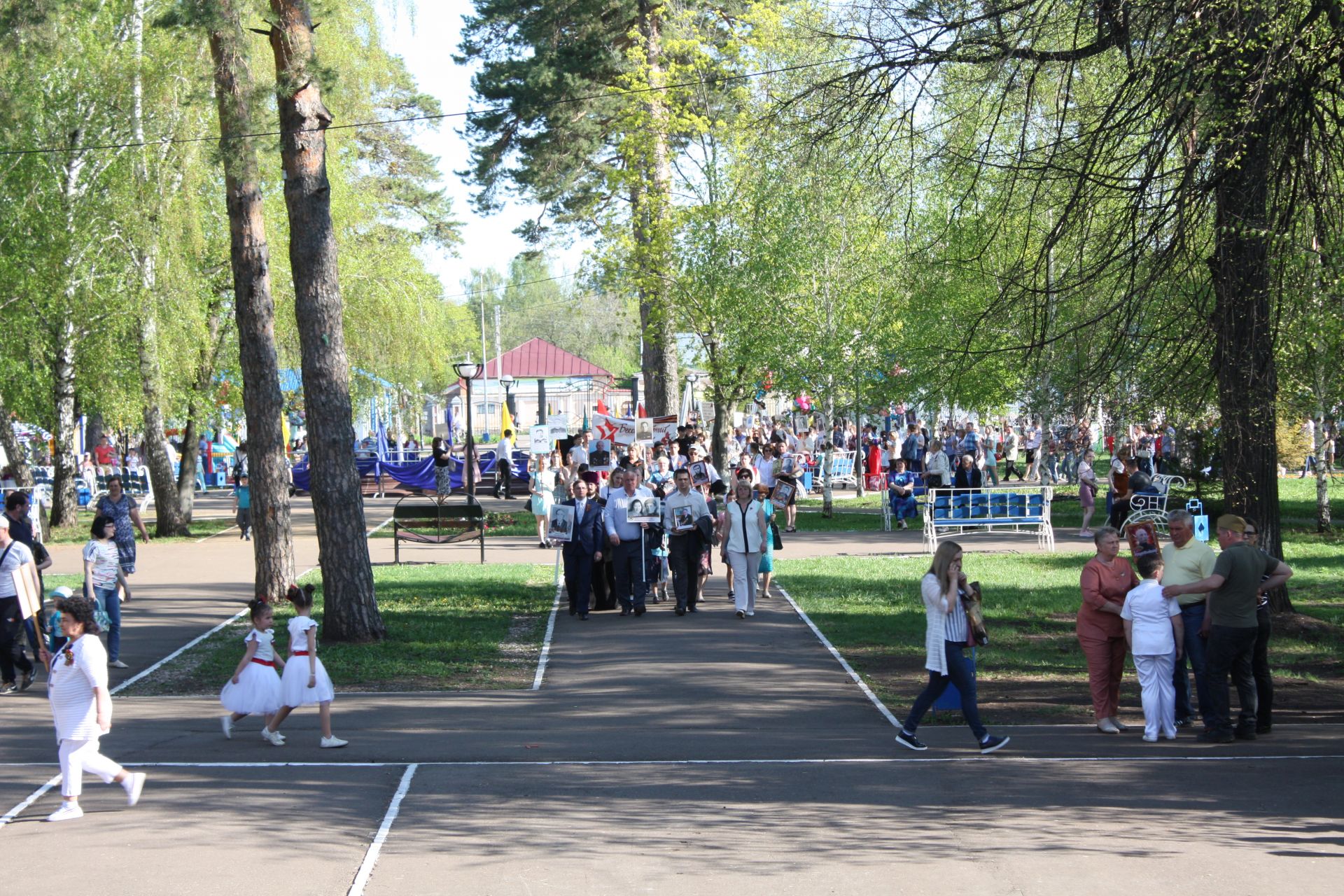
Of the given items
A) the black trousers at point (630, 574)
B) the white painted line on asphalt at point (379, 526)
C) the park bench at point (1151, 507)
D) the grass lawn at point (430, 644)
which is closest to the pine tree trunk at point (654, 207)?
the white painted line on asphalt at point (379, 526)

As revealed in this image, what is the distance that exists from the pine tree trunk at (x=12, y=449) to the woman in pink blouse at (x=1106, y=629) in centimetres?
2371

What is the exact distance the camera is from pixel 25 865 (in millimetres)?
6934

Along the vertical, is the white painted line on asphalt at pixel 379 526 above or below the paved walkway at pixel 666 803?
above

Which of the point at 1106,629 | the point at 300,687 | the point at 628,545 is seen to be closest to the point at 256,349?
the point at 628,545

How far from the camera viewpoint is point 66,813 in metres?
7.78

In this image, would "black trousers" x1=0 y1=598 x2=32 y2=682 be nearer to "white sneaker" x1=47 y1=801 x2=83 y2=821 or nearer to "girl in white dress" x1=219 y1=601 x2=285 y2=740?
"girl in white dress" x1=219 y1=601 x2=285 y2=740

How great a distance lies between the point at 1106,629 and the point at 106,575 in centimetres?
954

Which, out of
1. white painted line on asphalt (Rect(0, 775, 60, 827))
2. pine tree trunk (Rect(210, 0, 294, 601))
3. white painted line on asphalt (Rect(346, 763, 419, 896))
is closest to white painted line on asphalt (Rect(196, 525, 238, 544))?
pine tree trunk (Rect(210, 0, 294, 601))

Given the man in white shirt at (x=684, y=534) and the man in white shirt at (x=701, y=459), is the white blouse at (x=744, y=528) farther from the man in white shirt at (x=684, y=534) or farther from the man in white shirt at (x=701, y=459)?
the man in white shirt at (x=701, y=459)

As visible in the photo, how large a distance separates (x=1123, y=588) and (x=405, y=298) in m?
24.5

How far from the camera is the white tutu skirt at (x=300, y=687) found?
31.5ft

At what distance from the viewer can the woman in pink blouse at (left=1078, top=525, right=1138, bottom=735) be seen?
33.4ft

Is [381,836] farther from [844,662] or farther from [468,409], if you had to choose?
[468,409]

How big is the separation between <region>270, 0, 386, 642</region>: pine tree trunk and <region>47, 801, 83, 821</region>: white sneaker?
6528mm
